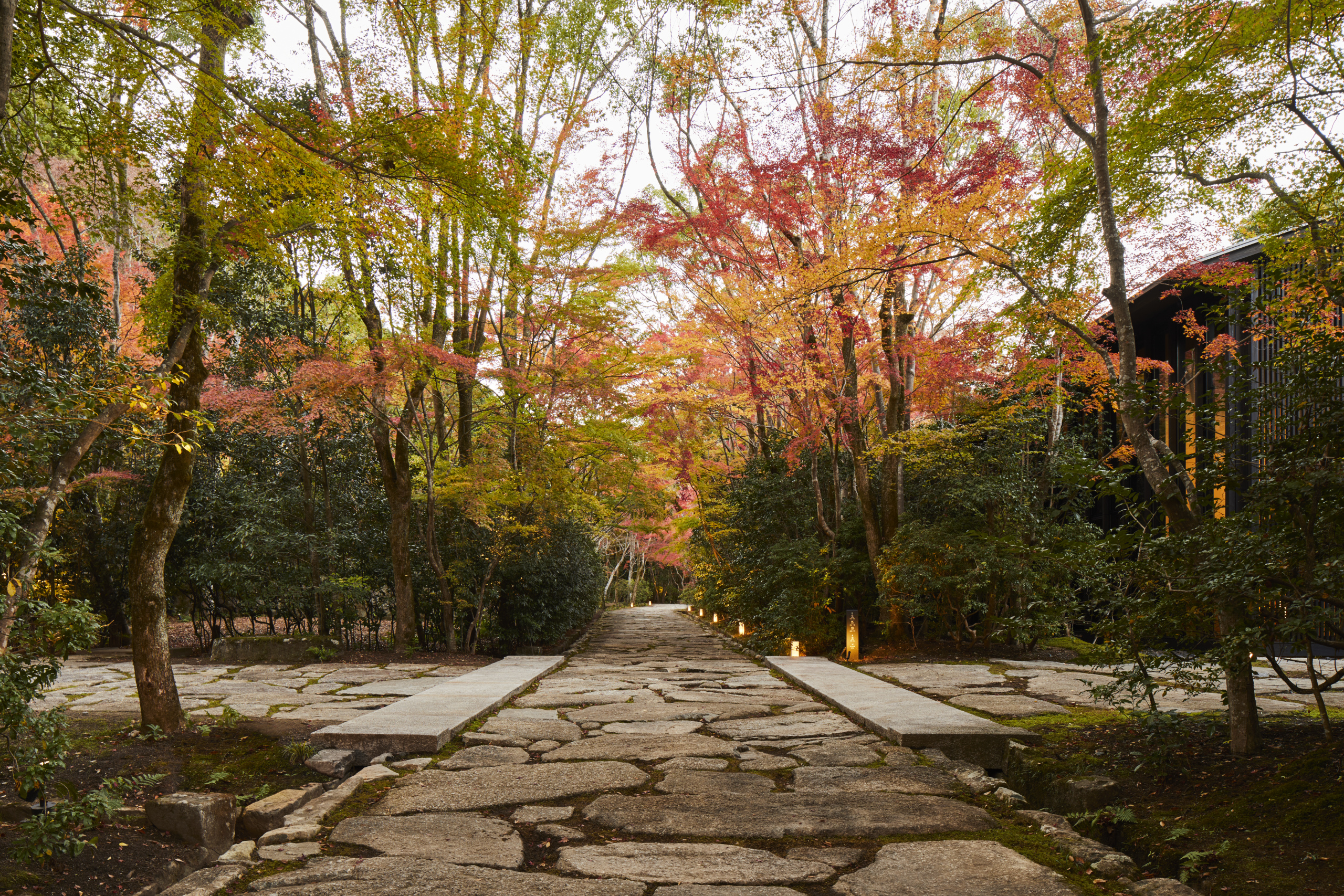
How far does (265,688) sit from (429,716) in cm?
324

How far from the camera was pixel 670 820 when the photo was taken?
3.39 meters

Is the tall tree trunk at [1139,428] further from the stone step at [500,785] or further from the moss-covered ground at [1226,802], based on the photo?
the stone step at [500,785]

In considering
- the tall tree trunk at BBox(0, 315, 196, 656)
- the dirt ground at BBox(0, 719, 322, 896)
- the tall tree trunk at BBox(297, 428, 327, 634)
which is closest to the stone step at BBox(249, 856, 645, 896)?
the dirt ground at BBox(0, 719, 322, 896)

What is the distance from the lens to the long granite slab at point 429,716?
460 centimetres

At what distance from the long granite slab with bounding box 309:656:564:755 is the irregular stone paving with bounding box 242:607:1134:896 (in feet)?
0.68

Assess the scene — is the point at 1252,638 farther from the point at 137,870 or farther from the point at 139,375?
the point at 139,375

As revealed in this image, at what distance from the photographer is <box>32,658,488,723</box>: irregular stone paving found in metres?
6.08

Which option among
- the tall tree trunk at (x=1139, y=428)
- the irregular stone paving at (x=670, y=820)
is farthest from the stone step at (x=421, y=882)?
the tall tree trunk at (x=1139, y=428)

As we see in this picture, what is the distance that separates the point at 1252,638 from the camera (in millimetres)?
2865

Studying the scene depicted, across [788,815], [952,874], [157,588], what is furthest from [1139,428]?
[157,588]

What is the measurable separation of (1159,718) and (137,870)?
181 inches

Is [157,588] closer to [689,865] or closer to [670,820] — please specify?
[670,820]

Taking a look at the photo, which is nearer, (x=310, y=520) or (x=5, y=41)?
(x=5, y=41)

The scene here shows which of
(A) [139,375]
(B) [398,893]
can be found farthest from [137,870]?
(A) [139,375]
